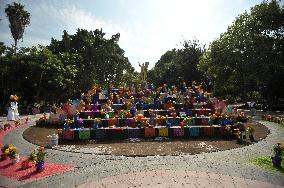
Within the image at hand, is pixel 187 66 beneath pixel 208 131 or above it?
above

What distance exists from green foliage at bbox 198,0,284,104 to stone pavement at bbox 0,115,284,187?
29.1 meters

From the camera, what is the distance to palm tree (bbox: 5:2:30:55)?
51625 mm

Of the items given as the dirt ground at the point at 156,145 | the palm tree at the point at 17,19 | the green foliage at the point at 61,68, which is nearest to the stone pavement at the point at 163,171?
Answer: the dirt ground at the point at 156,145

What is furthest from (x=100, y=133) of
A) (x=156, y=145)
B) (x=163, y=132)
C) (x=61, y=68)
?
(x=61, y=68)

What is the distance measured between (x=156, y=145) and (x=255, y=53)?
31.1 meters

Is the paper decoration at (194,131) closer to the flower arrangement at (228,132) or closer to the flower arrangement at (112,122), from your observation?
the flower arrangement at (228,132)

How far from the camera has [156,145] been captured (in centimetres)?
1966

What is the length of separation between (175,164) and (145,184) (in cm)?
342

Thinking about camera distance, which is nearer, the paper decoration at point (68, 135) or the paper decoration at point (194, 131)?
the paper decoration at point (68, 135)

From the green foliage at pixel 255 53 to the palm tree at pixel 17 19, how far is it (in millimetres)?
37247

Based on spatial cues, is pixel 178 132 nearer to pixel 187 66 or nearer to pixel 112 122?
pixel 112 122

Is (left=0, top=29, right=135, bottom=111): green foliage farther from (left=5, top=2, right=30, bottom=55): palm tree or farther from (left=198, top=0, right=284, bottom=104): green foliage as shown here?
(left=198, top=0, right=284, bottom=104): green foliage

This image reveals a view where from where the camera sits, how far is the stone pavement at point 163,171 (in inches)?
476

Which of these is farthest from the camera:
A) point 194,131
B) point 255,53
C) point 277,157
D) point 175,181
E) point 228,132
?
point 255,53
